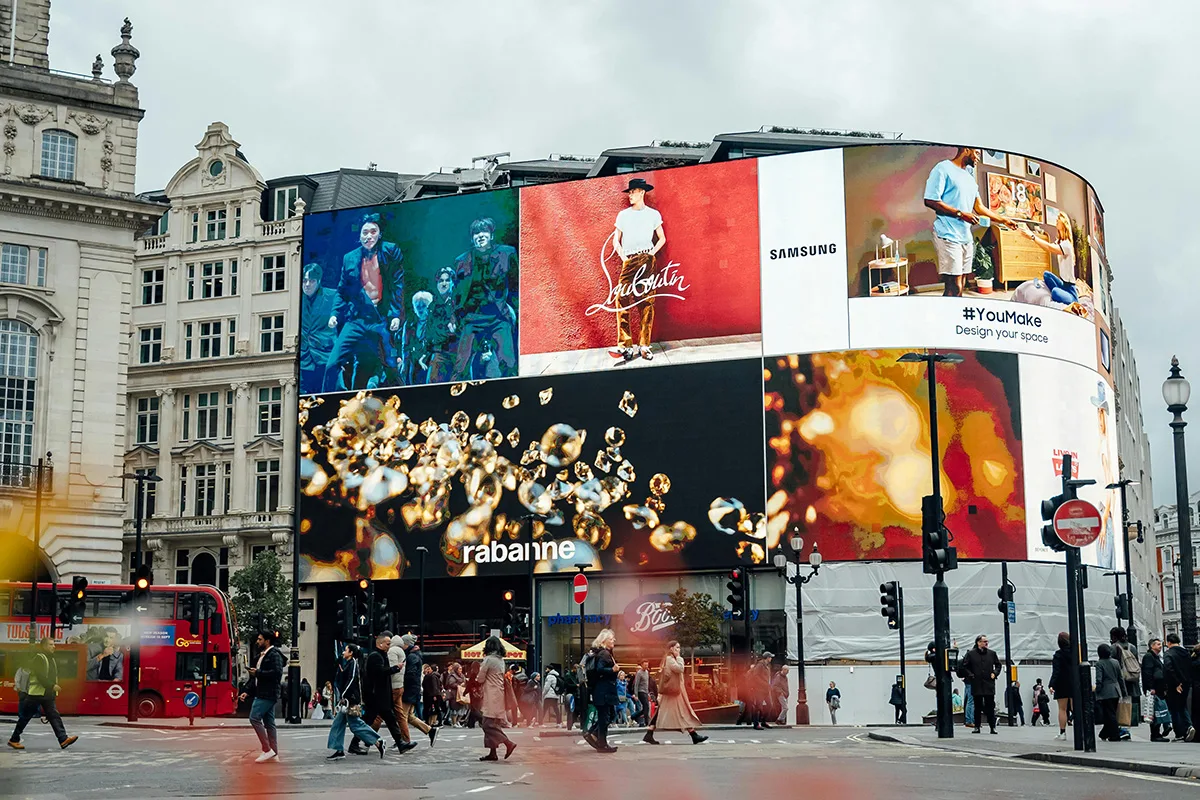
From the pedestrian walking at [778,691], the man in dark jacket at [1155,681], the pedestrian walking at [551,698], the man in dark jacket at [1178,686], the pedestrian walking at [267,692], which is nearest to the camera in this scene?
the pedestrian walking at [267,692]

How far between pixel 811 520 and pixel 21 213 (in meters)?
31.4

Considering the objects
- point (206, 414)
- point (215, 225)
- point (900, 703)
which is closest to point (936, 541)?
point (900, 703)

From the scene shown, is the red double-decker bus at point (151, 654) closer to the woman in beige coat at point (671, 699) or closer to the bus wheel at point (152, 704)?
the bus wheel at point (152, 704)

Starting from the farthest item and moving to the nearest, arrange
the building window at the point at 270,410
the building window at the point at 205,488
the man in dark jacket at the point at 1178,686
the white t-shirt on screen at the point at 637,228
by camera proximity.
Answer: the building window at the point at 205,488, the building window at the point at 270,410, the white t-shirt on screen at the point at 637,228, the man in dark jacket at the point at 1178,686

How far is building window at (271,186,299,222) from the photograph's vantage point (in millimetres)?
82312

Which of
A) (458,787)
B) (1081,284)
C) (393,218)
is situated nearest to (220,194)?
(393,218)

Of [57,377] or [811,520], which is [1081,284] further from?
[57,377]

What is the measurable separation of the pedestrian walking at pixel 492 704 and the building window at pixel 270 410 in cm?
5883

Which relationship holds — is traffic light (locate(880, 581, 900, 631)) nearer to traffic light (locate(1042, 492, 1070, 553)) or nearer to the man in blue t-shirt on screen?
traffic light (locate(1042, 492, 1070, 553))

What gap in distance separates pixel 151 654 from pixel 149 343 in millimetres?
38002

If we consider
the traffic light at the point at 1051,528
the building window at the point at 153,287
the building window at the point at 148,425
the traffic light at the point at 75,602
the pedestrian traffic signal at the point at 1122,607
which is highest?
the building window at the point at 153,287

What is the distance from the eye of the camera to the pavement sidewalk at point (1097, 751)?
58.5 feet

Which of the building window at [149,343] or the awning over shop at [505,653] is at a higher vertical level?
the building window at [149,343]

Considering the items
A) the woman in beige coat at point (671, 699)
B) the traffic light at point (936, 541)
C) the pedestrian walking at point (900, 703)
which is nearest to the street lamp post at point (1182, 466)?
the traffic light at point (936, 541)
